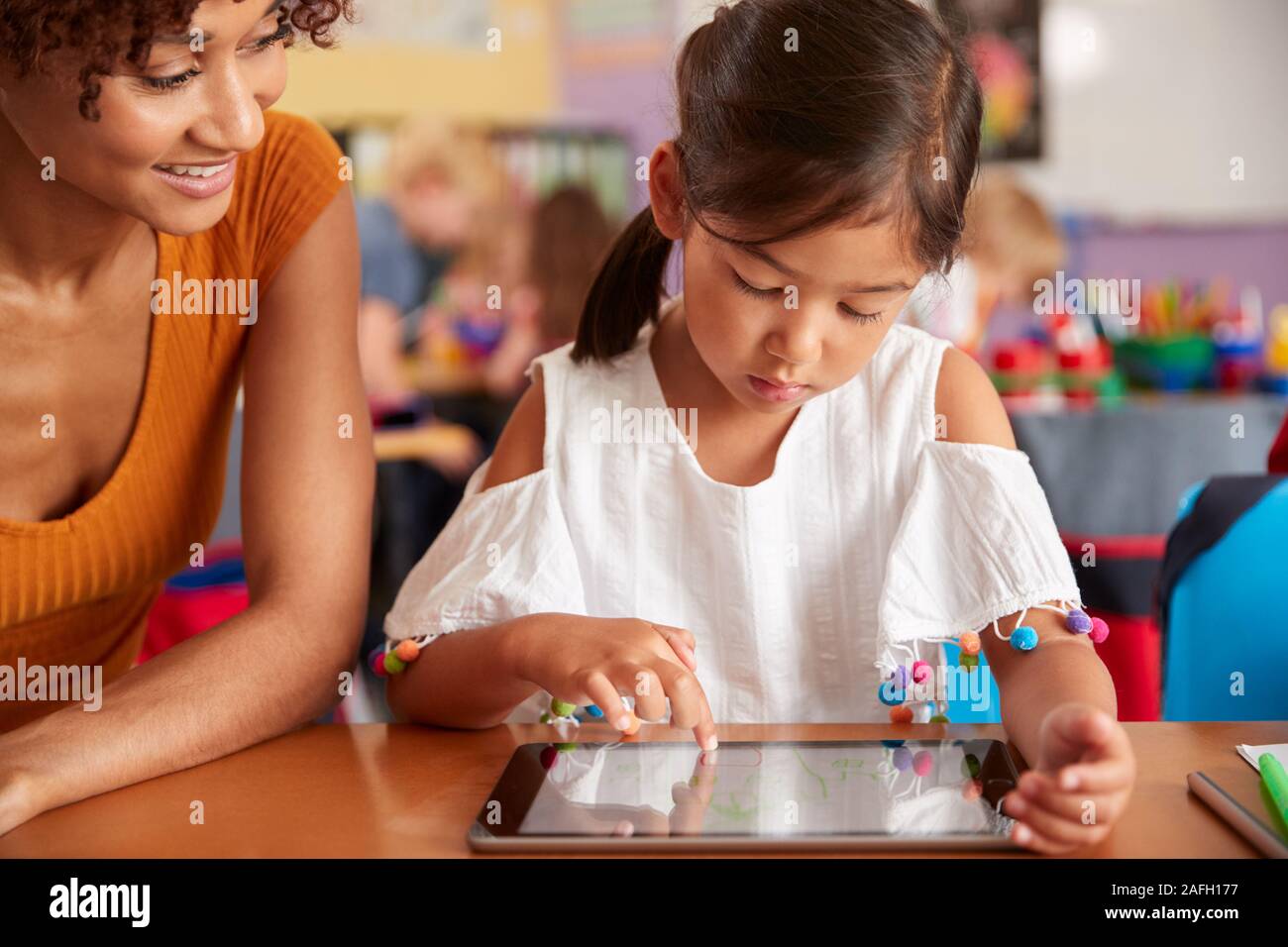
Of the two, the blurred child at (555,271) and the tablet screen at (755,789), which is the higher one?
the blurred child at (555,271)

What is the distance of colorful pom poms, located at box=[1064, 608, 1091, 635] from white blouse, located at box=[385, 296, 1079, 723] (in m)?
0.07

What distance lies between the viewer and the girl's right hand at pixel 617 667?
0.80 metres

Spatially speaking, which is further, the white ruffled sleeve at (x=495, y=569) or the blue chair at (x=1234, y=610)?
the blue chair at (x=1234, y=610)

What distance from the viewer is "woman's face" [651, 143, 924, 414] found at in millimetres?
926

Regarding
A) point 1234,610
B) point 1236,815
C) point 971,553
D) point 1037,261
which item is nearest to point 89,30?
point 971,553

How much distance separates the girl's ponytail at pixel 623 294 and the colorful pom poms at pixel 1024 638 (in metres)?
0.42

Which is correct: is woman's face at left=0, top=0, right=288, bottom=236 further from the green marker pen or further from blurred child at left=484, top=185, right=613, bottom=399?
blurred child at left=484, top=185, right=613, bottom=399

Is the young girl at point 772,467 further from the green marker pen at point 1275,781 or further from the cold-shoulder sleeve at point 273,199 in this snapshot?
the cold-shoulder sleeve at point 273,199

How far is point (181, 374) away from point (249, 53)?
0.98 feet
